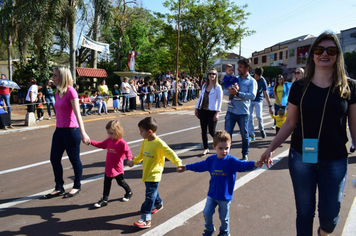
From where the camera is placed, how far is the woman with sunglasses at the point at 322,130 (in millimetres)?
2414

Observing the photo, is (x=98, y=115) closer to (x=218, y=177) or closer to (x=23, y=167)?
(x=23, y=167)

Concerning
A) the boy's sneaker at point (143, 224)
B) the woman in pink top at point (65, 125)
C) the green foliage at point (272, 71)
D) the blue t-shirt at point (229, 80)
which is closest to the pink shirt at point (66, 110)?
the woman in pink top at point (65, 125)

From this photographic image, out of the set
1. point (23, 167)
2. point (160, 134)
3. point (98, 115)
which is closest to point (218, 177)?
point (23, 167)

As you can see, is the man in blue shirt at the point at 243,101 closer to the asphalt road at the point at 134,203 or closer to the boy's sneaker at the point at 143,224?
the asphalt road at the point at 134,203

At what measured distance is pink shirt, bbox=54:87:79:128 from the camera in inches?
170

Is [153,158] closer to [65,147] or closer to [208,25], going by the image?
[65,147]

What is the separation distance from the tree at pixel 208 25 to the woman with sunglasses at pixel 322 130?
2498cm

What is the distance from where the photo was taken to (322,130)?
242 centimetres

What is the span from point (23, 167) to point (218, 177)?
469 cm

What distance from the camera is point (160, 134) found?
9.73 meters

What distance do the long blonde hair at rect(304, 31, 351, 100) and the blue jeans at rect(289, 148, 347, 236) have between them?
569 millimetres

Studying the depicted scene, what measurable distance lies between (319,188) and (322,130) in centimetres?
51

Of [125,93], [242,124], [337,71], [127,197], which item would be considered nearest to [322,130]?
[337,71]

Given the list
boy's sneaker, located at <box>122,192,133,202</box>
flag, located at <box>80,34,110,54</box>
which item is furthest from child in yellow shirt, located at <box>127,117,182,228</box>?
flag, located at <box>80,34,110,54</box>
